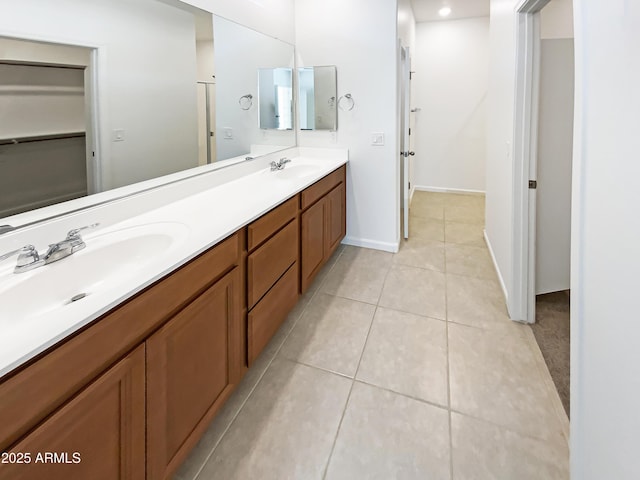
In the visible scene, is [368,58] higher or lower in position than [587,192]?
higher

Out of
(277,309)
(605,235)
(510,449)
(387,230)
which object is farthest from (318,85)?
(510,449)

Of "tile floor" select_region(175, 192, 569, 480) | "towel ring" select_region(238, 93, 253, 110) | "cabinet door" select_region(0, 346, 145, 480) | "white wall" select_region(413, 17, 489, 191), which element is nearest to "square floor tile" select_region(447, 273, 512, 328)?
"tile floor" select_region(175, 192, 569, 480)

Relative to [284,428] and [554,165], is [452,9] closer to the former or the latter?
[554,165]

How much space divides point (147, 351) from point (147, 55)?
1.38 m

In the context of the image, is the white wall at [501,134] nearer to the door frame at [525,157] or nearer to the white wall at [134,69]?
the door frame at [525,157]

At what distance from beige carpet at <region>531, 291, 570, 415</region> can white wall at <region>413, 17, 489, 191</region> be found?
345 centimetres

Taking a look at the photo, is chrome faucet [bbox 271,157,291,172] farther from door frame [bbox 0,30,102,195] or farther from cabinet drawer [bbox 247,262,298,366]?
door frame [bbox 0,30,102,195]

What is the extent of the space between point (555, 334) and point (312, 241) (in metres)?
1.61

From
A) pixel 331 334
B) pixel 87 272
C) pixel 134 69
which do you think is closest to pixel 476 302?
pixel 331 334

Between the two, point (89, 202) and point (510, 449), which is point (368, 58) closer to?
point (89, 202)

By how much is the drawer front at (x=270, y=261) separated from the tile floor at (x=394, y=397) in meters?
0.44

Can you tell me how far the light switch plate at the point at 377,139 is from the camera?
3.19 metres

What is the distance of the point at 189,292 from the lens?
1207 millimetres

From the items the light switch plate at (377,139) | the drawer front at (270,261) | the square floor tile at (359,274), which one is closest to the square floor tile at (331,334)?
the square floor tile at (359,274)
